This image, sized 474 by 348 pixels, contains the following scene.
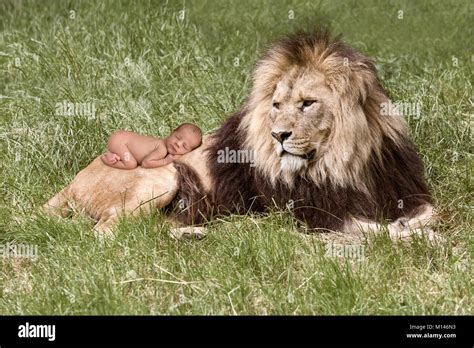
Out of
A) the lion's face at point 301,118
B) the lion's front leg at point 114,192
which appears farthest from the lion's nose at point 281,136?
the lion's front leg at point 114,192

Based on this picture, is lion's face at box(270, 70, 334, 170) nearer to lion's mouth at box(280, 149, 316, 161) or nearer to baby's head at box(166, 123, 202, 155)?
lion's mouth at box(280, 149, 316, 161)

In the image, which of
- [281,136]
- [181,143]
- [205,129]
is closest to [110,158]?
[181,143]

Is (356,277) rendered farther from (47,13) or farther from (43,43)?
(47,13)

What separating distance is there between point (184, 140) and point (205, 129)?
3.07ft

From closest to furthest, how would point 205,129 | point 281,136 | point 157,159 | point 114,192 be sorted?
point 281,136 < point 114,192 < point 157,159 < point 205,129

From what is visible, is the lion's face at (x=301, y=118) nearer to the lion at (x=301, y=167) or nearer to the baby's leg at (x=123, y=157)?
the lion at (x=301, y=167)

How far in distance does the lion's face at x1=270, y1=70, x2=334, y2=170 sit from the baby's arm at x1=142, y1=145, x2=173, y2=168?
0.87m

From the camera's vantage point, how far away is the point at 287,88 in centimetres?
634

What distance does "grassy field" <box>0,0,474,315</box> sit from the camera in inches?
217

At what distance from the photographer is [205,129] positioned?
792cm

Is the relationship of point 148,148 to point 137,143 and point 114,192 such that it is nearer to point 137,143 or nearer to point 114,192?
point 137,143

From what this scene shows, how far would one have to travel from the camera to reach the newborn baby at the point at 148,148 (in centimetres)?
694

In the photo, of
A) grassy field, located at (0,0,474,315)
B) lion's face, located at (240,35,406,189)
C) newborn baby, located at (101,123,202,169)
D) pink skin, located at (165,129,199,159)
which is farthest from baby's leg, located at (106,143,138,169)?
lion's face, located at (240,35,406,189)

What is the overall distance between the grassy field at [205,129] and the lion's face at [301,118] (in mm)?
Answer: 404
